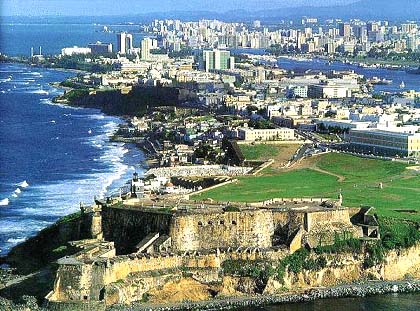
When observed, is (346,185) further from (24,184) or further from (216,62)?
(216,62)

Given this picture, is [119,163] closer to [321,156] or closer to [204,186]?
[321,156]

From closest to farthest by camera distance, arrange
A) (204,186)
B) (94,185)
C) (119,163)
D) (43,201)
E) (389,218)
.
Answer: (389,218) < (204,186) < (43,201) < (94,185) < (119,163)

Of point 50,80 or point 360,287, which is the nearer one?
point 360,287

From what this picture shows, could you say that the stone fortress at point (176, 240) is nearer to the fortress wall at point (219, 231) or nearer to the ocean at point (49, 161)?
the fortress wall at point (219, 231)

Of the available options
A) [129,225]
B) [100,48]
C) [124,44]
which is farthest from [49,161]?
[124,44]

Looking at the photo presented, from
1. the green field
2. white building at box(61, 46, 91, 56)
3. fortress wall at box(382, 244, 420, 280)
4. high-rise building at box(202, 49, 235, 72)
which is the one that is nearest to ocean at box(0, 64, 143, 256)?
the green field

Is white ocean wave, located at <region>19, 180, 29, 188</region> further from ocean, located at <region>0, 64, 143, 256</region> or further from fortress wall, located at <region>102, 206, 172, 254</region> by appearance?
fortress wall, located at <region>102, 206, 172, 254</region>

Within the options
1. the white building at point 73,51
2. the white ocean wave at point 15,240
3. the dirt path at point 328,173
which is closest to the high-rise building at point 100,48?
the white building at point 73,51


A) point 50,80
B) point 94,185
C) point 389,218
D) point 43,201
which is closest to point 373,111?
point 94,185
